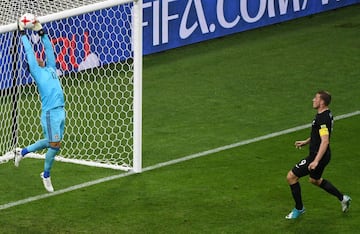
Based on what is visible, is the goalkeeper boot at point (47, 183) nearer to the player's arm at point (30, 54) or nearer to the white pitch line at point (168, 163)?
the white pitch line at point (168, 163)

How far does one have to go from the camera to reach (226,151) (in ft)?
57.4

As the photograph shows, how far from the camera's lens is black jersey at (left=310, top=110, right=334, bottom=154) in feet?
46.4

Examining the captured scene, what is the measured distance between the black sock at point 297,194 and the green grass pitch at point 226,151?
21 centimetres

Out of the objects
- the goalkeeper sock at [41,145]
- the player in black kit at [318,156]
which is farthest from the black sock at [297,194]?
the goalkeeper sock at [41,145]

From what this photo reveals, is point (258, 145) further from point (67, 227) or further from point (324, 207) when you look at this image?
point (67, 227)

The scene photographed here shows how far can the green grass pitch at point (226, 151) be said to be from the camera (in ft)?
47.8

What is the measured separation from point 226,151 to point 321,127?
139 inches

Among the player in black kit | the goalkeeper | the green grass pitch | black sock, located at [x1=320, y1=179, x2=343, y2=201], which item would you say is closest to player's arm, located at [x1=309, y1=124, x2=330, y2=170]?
the player in black kit

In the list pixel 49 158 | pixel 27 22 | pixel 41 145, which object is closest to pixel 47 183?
pixel 49 158

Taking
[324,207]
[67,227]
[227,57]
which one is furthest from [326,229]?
[227,57]

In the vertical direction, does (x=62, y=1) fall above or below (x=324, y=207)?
above

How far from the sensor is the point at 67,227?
46.6 ft

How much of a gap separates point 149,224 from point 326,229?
212 centimetres

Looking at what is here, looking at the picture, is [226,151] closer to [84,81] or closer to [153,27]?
[84,81]
